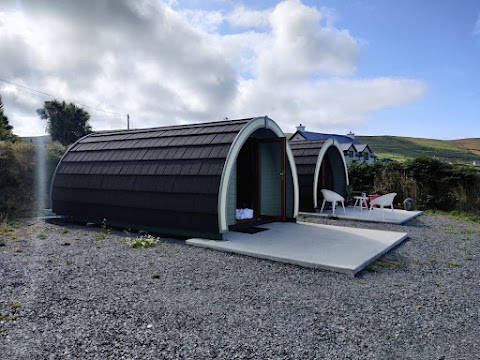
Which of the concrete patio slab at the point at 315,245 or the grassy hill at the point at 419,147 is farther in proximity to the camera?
the grassy hill at the point at 419,147

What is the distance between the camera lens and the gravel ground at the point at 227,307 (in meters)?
2.90

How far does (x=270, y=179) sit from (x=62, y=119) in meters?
31.2

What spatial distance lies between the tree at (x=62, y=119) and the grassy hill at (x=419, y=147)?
124 ft

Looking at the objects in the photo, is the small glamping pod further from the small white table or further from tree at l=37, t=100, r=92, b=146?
tree at l=37, t=100, r=92, b=146

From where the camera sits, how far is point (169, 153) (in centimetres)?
799

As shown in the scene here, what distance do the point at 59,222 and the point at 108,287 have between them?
251 inches

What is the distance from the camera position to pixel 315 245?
6457mm

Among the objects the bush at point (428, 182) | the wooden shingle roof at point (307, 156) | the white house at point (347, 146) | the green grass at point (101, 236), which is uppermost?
the white house at point (347, 146)

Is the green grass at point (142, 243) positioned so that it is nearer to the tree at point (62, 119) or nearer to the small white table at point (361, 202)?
the small white table at point (361, 202)

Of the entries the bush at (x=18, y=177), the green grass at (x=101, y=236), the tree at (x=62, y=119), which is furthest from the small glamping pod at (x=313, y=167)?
the tree at (x=62, y=119)

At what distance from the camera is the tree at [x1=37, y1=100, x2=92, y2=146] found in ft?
111

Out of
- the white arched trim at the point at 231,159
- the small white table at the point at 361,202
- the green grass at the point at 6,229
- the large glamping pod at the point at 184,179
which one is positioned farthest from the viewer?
the small white table at the point at 361,202

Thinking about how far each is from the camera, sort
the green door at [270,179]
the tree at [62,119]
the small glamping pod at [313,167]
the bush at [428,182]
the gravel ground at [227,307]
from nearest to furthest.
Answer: the gravel ground at [227,307] < the green door at [270,179] < the small glamping pod at [313,167] < the bush at [428,182] < the tree at [62,119]

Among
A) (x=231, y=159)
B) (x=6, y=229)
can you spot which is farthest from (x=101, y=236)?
(x=231, y=159)
